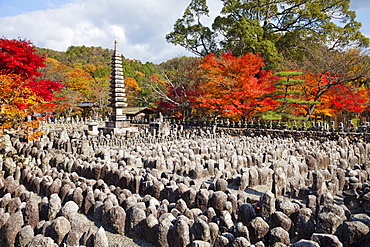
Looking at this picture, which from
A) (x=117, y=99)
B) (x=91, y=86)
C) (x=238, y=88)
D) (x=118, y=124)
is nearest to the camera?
(x=118, y=124)

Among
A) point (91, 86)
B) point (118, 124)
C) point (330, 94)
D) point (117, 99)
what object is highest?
point (91, 86)

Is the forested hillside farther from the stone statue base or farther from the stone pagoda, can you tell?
the stone statue base

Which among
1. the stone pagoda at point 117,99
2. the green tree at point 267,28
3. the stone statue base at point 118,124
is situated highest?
the green tree at point 267,28

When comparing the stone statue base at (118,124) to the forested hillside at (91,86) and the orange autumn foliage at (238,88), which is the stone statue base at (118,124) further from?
the forested hillside at (91,86)

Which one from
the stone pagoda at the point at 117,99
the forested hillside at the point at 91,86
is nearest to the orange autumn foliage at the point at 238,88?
the stone pagoda at the point at 117,99

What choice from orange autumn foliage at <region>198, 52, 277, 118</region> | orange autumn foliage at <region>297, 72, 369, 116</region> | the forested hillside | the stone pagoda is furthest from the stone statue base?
orange autumn foliage at <region>297, 72, 369, 116</region>

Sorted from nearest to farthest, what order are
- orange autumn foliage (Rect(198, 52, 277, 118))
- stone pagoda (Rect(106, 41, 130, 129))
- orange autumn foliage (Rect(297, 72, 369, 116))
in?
1. stone pagoda (Rect(106, 41, 130, 129))
2. orange autumn foliage (Rect(297, 72, 369, 116))
3. orange autumn foliage (Rect(198, 52, 277, 118))

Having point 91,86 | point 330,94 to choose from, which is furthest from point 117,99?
point 91,86

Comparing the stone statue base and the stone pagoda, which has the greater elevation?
the stone pagoda

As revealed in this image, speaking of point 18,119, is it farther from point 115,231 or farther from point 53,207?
point 115,231

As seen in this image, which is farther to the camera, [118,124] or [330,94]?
[330,94]

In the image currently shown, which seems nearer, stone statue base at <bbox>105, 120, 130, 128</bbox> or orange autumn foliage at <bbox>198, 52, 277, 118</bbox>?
stone statue base at <bbox>105, 120, 130, 128</bbox>

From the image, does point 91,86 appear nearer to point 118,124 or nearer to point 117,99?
point 117,99

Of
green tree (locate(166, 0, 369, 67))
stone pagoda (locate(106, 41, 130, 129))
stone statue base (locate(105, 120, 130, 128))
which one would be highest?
green tree (locate(166, 0, 369, 67))
